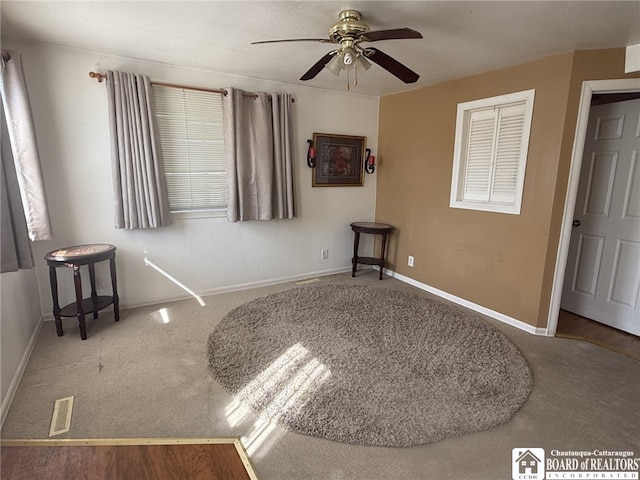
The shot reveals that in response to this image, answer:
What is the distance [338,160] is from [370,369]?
8.95 feet

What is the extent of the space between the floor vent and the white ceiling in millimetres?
2373

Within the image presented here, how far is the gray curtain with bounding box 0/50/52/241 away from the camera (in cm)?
234

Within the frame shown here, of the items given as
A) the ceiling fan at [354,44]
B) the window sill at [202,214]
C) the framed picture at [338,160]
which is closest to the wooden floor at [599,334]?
the ceiling fan at [354,44]

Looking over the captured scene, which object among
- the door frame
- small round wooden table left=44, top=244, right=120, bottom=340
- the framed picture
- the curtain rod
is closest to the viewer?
the door frame

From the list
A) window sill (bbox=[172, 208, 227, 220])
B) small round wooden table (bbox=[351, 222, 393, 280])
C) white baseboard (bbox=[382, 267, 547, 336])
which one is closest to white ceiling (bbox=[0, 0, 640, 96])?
window sill (bbox=[172, 208, 227, 220])

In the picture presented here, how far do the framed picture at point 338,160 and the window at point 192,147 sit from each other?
1.16 meters

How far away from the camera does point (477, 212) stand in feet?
11.1

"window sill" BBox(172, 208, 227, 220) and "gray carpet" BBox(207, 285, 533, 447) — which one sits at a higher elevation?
"window sill" BBox(172, 208, 227, 220)

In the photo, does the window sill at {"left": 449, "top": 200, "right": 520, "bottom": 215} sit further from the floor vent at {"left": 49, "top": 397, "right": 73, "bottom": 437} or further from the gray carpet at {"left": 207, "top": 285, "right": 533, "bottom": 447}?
the floor vent at {"left": 49, "top": 397, "right": 73, "bottom": 437}

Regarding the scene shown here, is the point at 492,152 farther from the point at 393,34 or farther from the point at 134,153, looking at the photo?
the point at 134,153

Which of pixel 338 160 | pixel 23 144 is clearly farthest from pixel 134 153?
pixel 338 160

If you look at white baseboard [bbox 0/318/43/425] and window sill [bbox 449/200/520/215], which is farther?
window sill [bbox 449/200/520/215]

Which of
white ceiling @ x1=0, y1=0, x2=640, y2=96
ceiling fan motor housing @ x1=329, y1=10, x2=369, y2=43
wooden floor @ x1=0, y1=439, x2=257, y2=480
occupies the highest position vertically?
white ceiling @ x1=0, y1=0, x2=640, y2=96

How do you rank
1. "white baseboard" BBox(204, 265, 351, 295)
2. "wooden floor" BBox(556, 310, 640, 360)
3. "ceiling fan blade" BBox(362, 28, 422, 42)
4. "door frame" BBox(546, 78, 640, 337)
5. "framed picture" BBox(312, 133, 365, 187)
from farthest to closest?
"framed picture" BBox(312, 133, 365, 187), "white baseboard" BBox(204, 265, 351, 295), "wooden floor" BBox(556, 310, 640, 360), "door frame" BBox(546, 78, 640, 337), "ceiling fan blade" BBox(362, 28, 422, 42)
